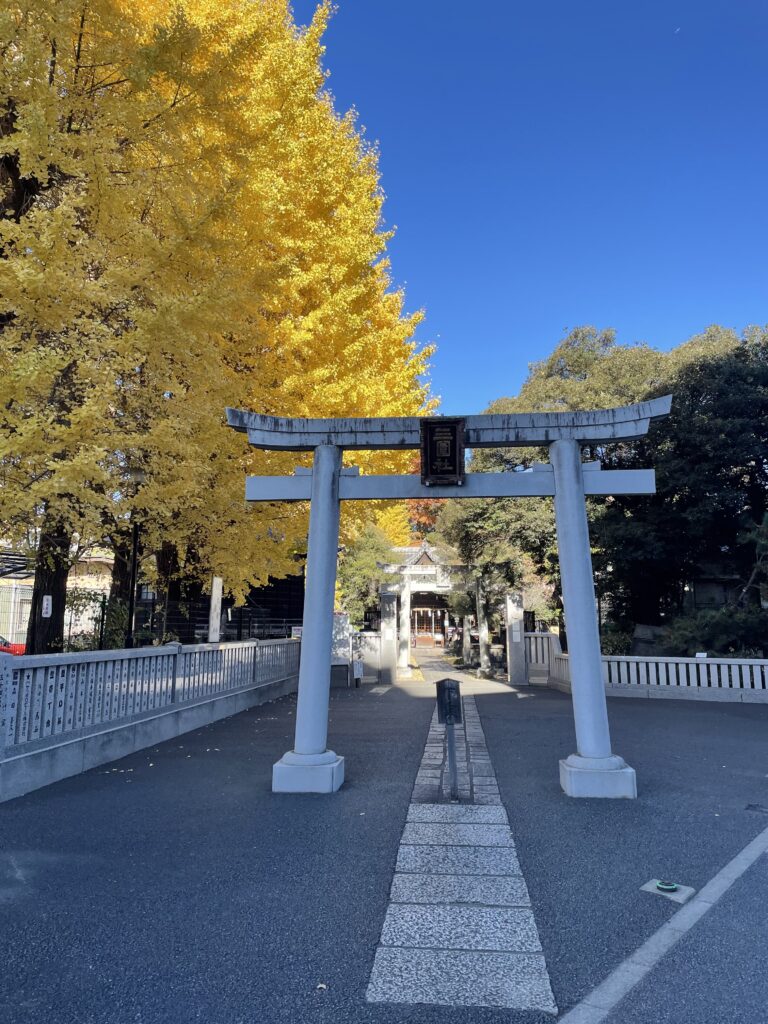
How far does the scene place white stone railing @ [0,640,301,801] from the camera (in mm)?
5754

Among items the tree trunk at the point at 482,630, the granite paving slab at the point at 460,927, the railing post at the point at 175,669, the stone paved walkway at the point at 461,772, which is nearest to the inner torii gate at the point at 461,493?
the stone paved walkway at the point at 461,772

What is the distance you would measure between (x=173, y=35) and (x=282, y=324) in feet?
13.7

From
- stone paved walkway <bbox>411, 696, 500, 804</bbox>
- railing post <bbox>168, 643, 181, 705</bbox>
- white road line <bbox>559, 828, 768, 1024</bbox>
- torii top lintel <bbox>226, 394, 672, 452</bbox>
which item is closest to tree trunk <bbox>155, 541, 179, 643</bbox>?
railing post <bbox>168, 643, 181, 705</bbox>

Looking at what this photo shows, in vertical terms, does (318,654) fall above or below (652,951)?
above

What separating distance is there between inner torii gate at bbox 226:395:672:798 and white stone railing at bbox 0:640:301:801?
7.77ft

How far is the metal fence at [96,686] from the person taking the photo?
19.0 ft

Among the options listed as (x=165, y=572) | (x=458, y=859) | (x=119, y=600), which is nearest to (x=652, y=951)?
(x=458, y=859)

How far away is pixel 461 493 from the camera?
6.53m

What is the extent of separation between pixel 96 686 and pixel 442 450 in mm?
4769

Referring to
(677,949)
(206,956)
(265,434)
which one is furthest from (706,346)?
(206,956)

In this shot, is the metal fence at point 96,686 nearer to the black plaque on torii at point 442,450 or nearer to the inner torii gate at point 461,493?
the inner torii gate at point 461,493

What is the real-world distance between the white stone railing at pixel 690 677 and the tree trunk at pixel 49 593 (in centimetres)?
1050

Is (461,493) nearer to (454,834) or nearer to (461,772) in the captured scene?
(461,772)

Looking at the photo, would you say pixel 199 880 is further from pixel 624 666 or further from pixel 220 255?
pixel 624 666
